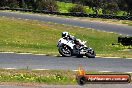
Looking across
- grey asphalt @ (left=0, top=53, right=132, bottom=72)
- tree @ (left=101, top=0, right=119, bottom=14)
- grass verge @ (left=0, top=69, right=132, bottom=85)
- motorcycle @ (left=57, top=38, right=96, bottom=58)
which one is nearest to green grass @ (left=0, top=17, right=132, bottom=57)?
motorcycle @ (left=57, top=38, right=96, bottom=58)

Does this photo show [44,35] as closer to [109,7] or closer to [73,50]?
[73,50]

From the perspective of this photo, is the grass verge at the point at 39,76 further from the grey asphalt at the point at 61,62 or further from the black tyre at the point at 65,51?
the black tyre at the point at 65,51

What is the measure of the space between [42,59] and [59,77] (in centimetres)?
536

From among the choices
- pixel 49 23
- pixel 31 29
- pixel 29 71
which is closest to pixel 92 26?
pixel 49 23

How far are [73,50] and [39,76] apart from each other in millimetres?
7247

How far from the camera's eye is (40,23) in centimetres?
4597

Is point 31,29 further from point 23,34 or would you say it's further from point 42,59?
point 42,59

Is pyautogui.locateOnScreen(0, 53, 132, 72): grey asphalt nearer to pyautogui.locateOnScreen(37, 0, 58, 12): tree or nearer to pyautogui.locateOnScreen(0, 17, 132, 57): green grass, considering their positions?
pyautogui.locateOnScreen(0, 17, 132, 57): green grass

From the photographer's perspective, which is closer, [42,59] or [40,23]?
[42,59]

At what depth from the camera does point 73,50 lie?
71.9ft

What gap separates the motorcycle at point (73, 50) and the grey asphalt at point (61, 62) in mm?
487

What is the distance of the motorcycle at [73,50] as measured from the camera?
2162 centimetres

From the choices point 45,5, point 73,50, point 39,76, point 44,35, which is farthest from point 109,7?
point 39,76

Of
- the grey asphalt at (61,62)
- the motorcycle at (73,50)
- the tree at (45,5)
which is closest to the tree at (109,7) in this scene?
the tree at (45,5)
